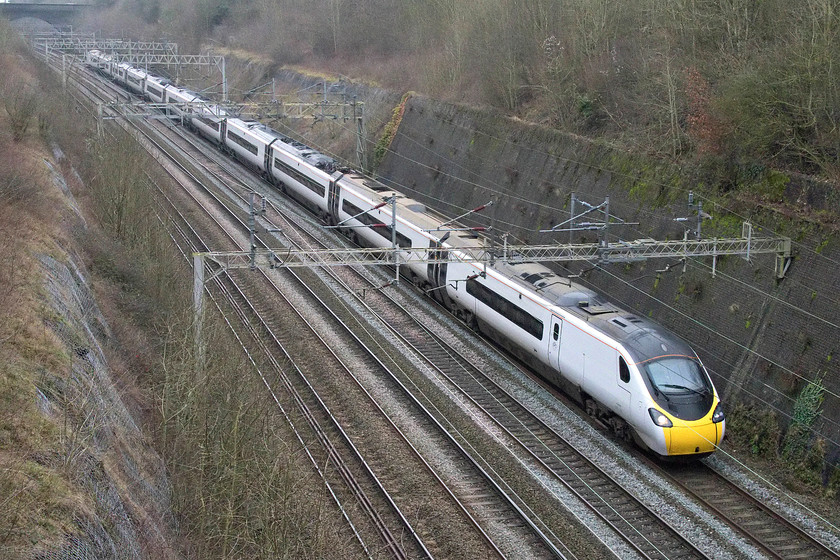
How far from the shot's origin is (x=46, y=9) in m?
91.1

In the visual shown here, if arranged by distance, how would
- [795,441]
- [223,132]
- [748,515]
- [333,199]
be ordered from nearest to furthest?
[748,515] → [795,441] → [333,199] → [223,132]

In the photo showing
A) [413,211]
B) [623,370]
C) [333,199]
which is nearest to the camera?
[623,370]

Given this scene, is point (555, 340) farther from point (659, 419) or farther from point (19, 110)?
point (19, 110)

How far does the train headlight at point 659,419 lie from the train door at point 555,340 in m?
3.29

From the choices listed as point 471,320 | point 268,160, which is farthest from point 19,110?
point 471,320

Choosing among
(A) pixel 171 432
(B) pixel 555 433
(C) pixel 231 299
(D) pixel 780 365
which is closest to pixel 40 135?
(C) pixel 231 299

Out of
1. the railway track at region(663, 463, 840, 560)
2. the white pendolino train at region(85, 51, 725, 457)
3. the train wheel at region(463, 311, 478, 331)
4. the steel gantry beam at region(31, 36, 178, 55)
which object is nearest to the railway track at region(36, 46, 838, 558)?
the railway track at region(663, 463, 840, 560)

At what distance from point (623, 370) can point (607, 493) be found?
8.29 ft

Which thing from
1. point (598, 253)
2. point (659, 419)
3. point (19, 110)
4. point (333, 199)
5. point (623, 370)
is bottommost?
point (659, 419)

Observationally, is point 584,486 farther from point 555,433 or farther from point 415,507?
point 415,507

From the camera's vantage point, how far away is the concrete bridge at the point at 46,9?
Result: 8412cm

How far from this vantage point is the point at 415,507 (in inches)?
614

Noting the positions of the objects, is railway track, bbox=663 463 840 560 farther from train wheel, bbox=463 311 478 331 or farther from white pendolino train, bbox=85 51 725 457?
train wheel, bbox=463 311 478 331

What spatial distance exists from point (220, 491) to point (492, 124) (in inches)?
940
